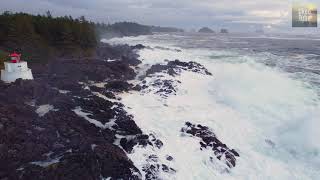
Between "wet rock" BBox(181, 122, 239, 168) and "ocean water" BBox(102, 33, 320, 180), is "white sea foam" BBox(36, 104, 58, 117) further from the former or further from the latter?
"wet rock" BBox(181, 122, 239, 168)

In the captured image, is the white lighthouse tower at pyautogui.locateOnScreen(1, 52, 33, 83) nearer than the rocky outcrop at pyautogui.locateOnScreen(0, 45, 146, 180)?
No

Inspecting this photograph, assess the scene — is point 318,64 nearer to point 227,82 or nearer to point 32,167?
point 227,82

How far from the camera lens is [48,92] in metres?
19.0

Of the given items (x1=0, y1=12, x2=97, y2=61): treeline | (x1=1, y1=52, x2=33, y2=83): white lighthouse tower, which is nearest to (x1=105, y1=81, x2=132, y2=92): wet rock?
(x1=1, y1=52, x2=33, y2=83): white lighthouse tower

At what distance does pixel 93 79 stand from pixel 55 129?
35.3 feet

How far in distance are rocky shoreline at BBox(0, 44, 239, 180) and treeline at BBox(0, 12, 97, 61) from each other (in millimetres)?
11070

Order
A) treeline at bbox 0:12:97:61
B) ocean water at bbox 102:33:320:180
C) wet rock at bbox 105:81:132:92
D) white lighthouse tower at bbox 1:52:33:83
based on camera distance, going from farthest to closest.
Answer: treeline at bbox 0:12:97:61, wet rock at bbox 105:81:132:92, white lighthouse tower at bbox 1:52:33:83, ocean water at bbox 102:33:320:180

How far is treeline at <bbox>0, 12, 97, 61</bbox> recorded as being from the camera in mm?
33094

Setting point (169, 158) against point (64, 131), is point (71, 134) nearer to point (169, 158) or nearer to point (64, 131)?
point (64, 131)

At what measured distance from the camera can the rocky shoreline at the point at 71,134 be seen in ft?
39.0

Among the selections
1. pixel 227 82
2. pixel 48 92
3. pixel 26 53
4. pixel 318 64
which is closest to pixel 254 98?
pixel 227 82

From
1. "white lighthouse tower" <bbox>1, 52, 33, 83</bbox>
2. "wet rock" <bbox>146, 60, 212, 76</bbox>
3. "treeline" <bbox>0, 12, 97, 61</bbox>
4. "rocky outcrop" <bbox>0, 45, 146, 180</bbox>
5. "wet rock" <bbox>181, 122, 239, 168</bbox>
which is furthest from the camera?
"treeline" <bbox>0, 12, 97, 61</bbox>

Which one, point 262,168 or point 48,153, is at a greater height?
point 48,153

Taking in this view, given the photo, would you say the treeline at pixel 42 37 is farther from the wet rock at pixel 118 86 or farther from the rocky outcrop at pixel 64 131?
the wet rock at pixel 118 86
